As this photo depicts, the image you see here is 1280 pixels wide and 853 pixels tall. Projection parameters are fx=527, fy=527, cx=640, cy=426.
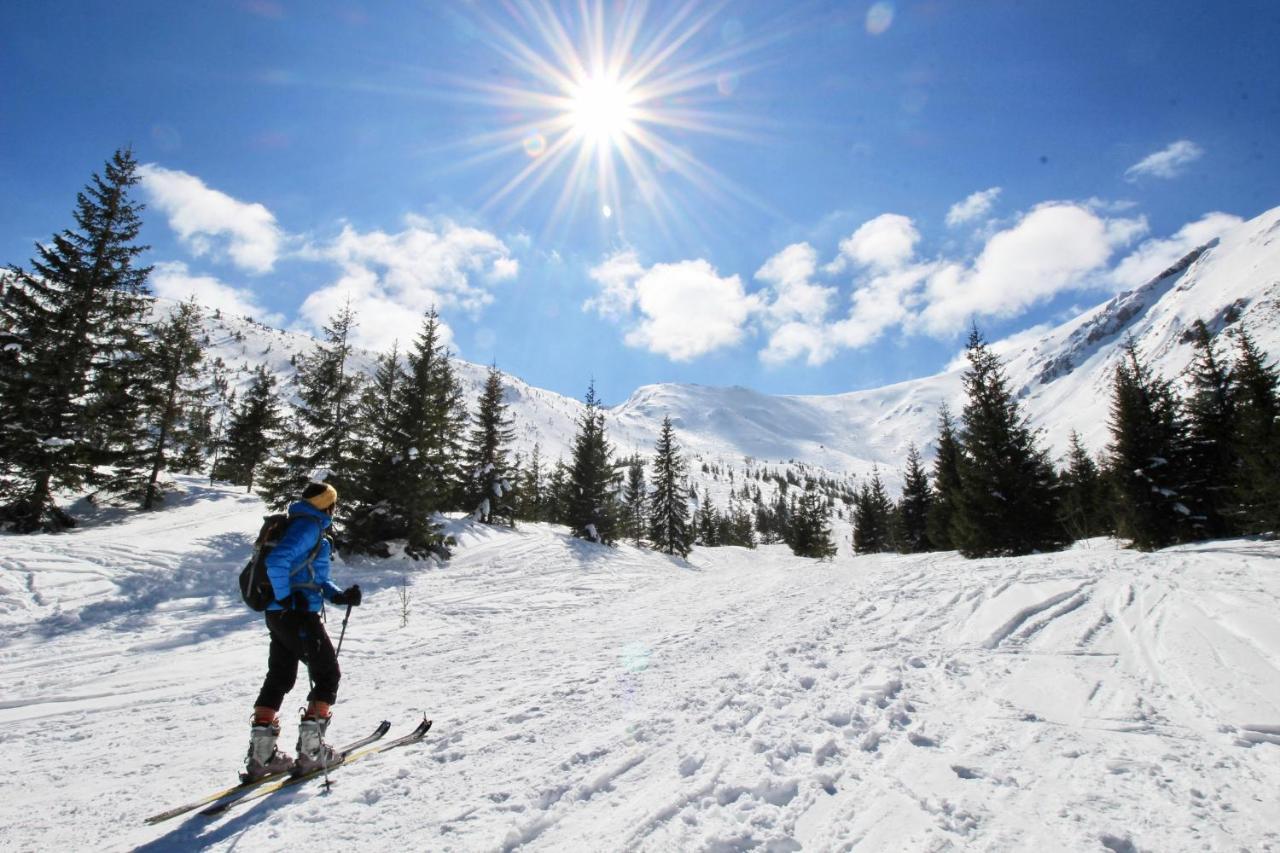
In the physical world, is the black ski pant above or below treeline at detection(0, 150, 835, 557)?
below

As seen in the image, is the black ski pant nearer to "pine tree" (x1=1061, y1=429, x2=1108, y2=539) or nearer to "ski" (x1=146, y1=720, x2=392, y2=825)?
"ski" (x1=146, y1=720, x2=392, y2=825)

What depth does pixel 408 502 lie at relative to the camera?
54.9 feet

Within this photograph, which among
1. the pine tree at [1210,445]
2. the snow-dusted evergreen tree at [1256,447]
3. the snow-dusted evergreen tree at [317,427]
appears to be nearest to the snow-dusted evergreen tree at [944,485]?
the pine tree at [1210,445]

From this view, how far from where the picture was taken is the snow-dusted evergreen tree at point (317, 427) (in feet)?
64.3

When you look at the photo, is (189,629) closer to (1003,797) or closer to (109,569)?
(109,569)

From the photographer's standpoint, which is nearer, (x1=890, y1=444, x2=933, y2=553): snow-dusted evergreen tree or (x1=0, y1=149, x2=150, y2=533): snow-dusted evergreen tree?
(x1=0, y1=149, x2=150, y2=533): snow-dusted evergreen tree

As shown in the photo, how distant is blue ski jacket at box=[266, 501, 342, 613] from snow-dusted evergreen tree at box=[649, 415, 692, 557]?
1363 inches

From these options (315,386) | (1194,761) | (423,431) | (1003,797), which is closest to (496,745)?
(1003,797)

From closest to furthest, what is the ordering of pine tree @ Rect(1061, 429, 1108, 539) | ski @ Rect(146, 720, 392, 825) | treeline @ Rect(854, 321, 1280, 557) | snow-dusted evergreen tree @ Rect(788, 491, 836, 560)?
ski @ Rect(146, 720, 392, 825) < treeline @ Rect(854, 321, 1280, 557) < pine tree @ Rect(1061, 429, 1108, 539) < snow-dusted evergreen tree @ Rect(788, 491, 836, 560)

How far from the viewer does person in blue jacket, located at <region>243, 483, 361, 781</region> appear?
4207 millimetres

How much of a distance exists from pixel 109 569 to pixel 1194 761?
17.7m

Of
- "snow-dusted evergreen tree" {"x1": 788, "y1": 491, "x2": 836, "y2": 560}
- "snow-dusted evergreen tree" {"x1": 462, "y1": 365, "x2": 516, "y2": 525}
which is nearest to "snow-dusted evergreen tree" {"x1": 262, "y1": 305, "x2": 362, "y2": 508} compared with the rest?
"snow-dusted evergreen tree" {"x1": 462, "y1": 365, "x2": 516, "y2": 525}

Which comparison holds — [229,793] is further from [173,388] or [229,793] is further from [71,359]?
[173,388]

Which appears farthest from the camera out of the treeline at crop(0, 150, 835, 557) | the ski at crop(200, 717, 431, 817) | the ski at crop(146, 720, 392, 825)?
the treeline at crop(0, 150, 835, 557)
